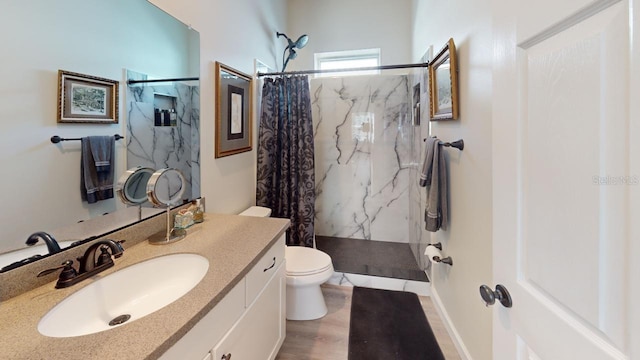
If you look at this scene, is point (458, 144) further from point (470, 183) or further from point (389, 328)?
point (389, 328)

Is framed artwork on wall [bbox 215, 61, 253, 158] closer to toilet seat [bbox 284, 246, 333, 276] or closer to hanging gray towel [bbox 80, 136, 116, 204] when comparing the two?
hanging gray towel [bbox 80, 136, 116, 204]

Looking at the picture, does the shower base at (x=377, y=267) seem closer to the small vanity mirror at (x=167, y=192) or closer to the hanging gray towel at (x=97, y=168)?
the small vanity mirror at (x=167, y=192)

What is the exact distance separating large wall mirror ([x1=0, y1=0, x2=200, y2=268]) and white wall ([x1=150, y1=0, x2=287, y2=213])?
23 cm

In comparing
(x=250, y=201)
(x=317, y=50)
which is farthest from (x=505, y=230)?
(x=317, y=50)

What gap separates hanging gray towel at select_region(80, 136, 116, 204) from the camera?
104 centimetres

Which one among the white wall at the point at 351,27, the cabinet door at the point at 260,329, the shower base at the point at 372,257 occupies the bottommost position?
the shower base at the point at 372,257

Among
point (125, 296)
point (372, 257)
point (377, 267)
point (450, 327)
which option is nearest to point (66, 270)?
Result: point (125, 296)

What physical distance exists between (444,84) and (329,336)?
1.79 meters

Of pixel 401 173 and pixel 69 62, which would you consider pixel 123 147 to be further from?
pixel 401 173

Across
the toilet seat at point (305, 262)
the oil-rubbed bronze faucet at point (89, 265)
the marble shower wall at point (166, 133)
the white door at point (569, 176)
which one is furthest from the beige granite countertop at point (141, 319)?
the white door at point (569, 176)

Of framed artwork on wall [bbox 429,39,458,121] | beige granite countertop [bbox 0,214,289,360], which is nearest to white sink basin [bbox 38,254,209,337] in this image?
beige granite countertop [bbox 0,214,289,360]

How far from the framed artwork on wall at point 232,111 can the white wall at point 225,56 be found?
0.05 metres

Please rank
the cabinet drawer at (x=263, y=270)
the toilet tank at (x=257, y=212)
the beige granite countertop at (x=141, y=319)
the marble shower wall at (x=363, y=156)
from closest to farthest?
the beige granite countertop at (x=141, y=319) → the cabinet drawer at (x=263, y=270) → the toilet tank at (x=257, y=212) → the marble shower wall at (x=363, y=156)

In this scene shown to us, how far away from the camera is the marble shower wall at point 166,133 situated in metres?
1.26
